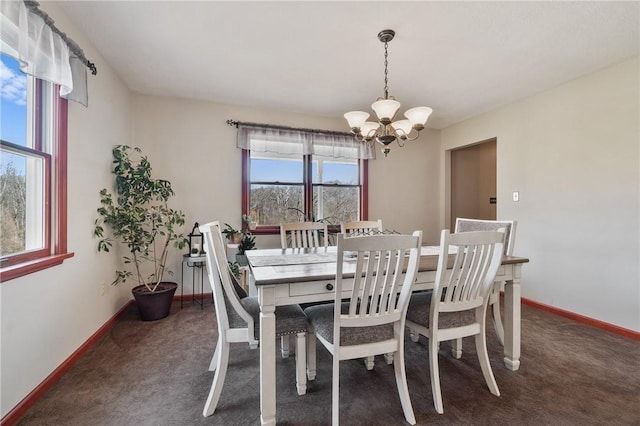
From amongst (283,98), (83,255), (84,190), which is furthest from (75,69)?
(283,98)

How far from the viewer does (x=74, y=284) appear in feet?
6.91

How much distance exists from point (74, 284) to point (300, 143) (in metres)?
2.74

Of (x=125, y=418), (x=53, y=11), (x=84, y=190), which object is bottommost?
(x=125, y=418)

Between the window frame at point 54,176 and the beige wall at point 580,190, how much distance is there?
441 centimetres

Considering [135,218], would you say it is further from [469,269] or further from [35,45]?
[469,269]

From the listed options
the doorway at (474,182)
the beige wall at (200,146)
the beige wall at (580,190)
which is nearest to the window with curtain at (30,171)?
the beige wall at (200,146)

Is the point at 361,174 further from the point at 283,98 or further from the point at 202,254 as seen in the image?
the point at 202,254

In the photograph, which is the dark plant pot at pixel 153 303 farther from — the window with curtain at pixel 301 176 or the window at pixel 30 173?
the window with curtain at pixel 301 176

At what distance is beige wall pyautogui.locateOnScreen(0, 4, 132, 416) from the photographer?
1.53 meters

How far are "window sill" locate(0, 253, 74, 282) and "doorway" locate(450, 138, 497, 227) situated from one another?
4.85 metres

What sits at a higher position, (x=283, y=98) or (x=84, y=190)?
(x=283, y=98)

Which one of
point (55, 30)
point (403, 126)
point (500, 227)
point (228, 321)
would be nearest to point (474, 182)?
point (500, 227)

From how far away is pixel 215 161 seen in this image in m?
3.60

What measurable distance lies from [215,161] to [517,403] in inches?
140
